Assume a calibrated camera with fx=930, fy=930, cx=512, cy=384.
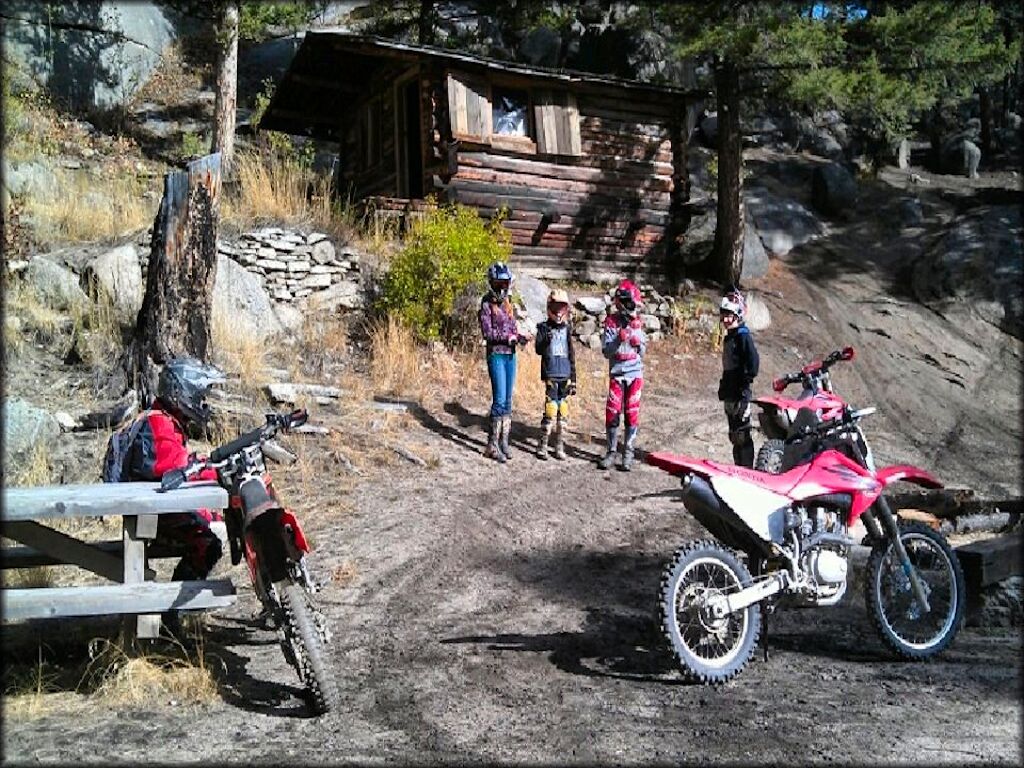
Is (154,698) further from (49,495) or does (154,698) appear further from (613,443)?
(613,443)

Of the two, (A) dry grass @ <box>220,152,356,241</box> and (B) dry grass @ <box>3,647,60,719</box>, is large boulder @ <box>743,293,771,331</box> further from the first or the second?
(B) dry grass @ <box>3,647,60,719</box>

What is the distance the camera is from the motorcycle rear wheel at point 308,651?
13.6ft

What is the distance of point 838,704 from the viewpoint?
4.33 m

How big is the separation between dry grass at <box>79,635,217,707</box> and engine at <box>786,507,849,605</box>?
3138 mm

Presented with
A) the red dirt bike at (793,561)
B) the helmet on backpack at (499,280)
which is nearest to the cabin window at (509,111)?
the helmet on backpack at (499,280)

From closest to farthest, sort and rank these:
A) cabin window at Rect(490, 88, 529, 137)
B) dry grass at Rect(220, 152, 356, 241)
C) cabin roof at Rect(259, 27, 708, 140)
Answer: dry grass at Rect(220, 152, 356, 241) < cabin roof at Rect(259, 27, 708, 140) < cabin window at Rect(490, 88, 529, 137)

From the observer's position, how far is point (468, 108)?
15.9 m

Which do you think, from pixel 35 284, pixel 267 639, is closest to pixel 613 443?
pixel 267 639

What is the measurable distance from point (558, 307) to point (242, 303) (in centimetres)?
465

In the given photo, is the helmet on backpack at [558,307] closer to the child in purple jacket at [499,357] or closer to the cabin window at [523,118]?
the child in purple jacket at [499,357]

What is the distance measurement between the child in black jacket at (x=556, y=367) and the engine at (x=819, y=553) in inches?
199

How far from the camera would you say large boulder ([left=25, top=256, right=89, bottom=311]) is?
11.2 m

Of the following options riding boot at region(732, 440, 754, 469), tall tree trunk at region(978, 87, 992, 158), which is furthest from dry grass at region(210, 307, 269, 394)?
tall tree trunk at region(978, 87, 992, 158)

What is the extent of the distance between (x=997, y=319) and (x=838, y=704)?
15820 millimetres
